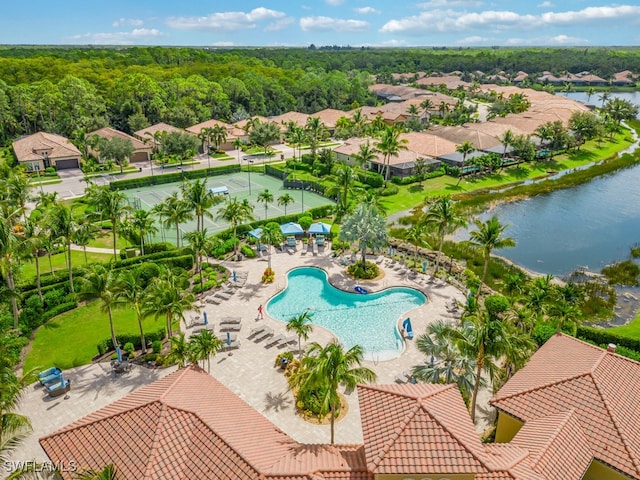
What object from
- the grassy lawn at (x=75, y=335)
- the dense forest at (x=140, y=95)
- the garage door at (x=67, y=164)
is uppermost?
the dense forest at (x=140, y=95)

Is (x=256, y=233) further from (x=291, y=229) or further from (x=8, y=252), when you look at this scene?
(x=8, y=252)

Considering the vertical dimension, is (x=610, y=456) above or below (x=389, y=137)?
below

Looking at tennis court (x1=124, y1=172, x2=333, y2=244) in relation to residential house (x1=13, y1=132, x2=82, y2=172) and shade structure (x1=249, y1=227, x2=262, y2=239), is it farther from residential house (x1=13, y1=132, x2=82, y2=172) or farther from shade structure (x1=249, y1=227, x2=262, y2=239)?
residential house (x1=13, y1=132, x2=82, y2=172)

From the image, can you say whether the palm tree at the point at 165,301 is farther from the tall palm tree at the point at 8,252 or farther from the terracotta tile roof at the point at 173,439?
the tall palm tree at the point at 8,252

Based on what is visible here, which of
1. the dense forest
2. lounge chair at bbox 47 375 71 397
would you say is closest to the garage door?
the dense forest

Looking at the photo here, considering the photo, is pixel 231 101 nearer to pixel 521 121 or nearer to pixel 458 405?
pixel 521 121

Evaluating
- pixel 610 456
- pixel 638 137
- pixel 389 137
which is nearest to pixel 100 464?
pixel 610 456

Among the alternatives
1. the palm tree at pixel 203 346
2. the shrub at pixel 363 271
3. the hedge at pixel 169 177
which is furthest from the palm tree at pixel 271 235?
the hedge at pixel 169 177
